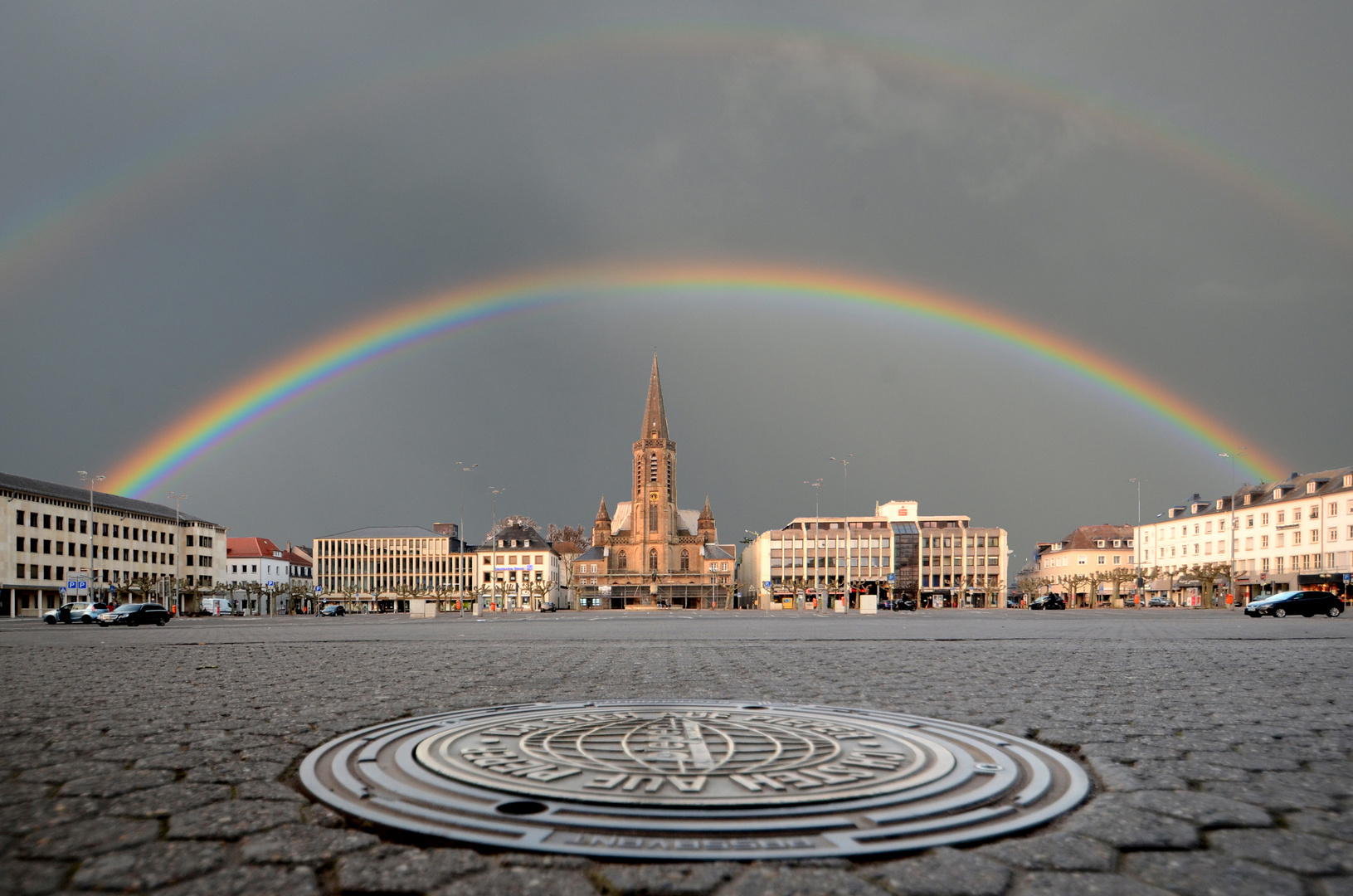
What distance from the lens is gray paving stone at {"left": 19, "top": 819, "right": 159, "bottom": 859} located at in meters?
3.68

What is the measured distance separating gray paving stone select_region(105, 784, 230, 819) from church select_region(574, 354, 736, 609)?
482 ft

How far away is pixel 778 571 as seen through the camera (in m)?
136

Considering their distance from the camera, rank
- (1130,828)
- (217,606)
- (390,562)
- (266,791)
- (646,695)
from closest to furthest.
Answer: (1130,828), (266,791), (646,695), (217,606), (390,562)

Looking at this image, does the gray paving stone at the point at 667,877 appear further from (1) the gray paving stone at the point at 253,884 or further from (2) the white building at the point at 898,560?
(2) the white building at the point at 898,560

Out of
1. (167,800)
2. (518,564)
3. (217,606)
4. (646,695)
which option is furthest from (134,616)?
(518,564)

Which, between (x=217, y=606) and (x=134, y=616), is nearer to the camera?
(x=134, y=616)

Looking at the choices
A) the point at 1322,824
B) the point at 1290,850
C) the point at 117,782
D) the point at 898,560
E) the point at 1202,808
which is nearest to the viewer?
the point at 1290,850

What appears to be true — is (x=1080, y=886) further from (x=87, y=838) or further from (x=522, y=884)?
(x=87, y=838)

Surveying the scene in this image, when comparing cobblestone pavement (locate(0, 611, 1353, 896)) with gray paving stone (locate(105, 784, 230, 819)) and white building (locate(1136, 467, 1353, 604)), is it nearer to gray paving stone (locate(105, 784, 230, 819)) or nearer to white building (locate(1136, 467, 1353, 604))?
gray paving stone (locate(105, 784, 230, 819))

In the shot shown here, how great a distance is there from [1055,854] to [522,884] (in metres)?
2.00

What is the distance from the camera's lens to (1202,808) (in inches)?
175

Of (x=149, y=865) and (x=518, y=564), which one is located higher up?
(x=149, y=865)

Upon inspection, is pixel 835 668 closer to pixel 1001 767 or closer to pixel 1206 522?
pixel 1001 767

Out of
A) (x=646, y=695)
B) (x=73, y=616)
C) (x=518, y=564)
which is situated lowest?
(x=518, y=564)
